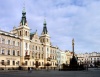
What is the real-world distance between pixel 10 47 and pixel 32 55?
15690 mm

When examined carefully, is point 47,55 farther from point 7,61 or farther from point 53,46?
point 7,61

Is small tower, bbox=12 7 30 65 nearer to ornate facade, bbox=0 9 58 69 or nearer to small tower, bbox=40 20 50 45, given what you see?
ornate facade, bbox=0 9 58 69

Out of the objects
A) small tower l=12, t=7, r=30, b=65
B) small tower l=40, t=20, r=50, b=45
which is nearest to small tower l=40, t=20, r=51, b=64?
small tower l=40, t=20, r=50, b=45

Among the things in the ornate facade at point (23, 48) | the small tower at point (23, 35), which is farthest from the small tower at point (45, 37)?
the small tower at point (23, 35)

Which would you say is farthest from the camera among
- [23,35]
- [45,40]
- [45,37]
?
[45,37]

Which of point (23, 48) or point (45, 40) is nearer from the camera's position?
point (23, 48)

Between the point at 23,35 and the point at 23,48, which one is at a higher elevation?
the point at 23,35

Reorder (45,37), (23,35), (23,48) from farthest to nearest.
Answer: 1. (45,37)
2. (23,35)
3. (23,48)

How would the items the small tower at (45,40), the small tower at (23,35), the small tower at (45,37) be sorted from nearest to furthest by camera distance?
the small tower at (23,35) → the small tower at (45,40) → the small tower at (45,37)

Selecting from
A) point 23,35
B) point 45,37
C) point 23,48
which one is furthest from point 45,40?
point 23,48

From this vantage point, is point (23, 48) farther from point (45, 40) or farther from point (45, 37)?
point (45, 37)

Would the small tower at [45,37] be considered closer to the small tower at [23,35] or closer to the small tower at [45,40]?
the small tower at [45,40]

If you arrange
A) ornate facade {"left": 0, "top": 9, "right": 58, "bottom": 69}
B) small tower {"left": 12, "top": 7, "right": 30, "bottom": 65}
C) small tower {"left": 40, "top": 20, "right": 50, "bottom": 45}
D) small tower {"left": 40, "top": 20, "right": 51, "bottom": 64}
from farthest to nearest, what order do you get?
small tower {"left": 40, "top": 20, "right": 50, "bottom": 45}, small tower {"left": 40, "top": 20, "right": 51, "bottom": 64}, small tower {"left": 12, "top": 7, "right": 30, "bottom": 65}, ornate facade {"left": 0, "top": 9, "right": 58, "bottom": 69}

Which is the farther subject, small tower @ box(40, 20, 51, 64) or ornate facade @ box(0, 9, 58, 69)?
small tower @ box(40, 20, 51, 64)
